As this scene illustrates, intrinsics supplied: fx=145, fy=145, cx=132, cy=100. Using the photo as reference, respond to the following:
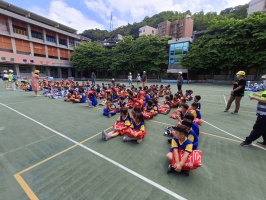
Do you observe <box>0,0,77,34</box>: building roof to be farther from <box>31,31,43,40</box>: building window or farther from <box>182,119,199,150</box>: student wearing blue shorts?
<box>182,119,199,150</box>: student wearing blue shorts

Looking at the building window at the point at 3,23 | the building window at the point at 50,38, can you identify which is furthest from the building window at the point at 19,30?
the building window at the point at 50,38

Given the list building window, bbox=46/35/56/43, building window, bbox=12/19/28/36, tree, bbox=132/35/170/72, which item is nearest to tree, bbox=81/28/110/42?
building window, bbox=46/35/56/43

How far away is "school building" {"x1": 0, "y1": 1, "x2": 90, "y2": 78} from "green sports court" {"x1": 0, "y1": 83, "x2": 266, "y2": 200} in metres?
32.8

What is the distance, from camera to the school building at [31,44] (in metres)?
28.3

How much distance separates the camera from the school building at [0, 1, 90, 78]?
28.3m

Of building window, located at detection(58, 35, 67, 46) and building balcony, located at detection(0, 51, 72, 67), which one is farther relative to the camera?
building window, located at detection(58, 35, 67, 46)

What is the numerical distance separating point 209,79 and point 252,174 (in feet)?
92.5

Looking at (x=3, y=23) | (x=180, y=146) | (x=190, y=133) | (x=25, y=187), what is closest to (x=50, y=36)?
(x=3, y=23)

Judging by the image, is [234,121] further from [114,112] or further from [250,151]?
[114,112]

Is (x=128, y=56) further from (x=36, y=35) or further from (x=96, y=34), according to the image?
(x=96, y=34)

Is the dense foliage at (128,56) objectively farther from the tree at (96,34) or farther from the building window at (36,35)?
the tree at (96,34)

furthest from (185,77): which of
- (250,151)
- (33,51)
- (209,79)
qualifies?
(33,51)

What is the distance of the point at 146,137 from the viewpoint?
173 inches

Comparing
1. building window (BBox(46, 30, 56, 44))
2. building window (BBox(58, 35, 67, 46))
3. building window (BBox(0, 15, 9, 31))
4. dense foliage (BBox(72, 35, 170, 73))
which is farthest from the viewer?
building window (BBox(58, 35, 67, 46))
